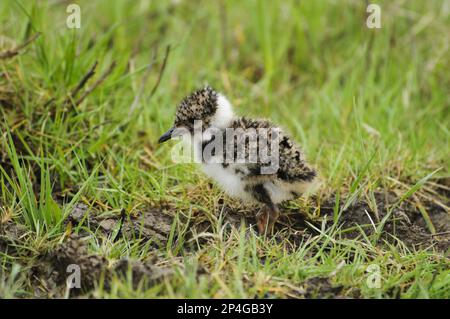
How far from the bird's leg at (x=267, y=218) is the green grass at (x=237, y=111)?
0.08m

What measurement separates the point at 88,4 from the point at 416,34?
2979mm

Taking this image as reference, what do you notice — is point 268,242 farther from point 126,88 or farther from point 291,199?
point 126,88

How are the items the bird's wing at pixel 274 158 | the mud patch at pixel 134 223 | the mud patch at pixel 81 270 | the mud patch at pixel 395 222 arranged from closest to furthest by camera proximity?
the mud patch at pixel 81 270 < the bird's wing at pixel 274 158 < the mud patch at pixel 134 223 < the mud patch at pixel 395 222

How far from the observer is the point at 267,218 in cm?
394

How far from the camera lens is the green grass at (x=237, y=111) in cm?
360

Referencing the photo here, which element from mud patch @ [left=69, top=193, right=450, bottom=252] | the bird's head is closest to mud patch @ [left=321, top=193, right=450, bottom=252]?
mud patch @ [left=69, top=193, right=450, bottom=252]

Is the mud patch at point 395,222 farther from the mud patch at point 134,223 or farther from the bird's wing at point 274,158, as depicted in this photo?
the mud patch at point 134,223

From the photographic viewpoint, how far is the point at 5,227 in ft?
12.5

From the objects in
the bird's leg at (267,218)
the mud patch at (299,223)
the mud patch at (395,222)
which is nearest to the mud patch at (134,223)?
the mud patch at (299,223)

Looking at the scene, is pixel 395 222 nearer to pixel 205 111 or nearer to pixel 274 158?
pixel 274 158

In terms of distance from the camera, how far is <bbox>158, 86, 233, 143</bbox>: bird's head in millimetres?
4023

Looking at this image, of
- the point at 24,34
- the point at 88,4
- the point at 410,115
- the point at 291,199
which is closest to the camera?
the point at 291,199

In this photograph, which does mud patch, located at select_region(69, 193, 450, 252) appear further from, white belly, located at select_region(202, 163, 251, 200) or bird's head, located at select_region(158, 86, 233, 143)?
bird's head, located at select_region(158, 86, 233, 143)
